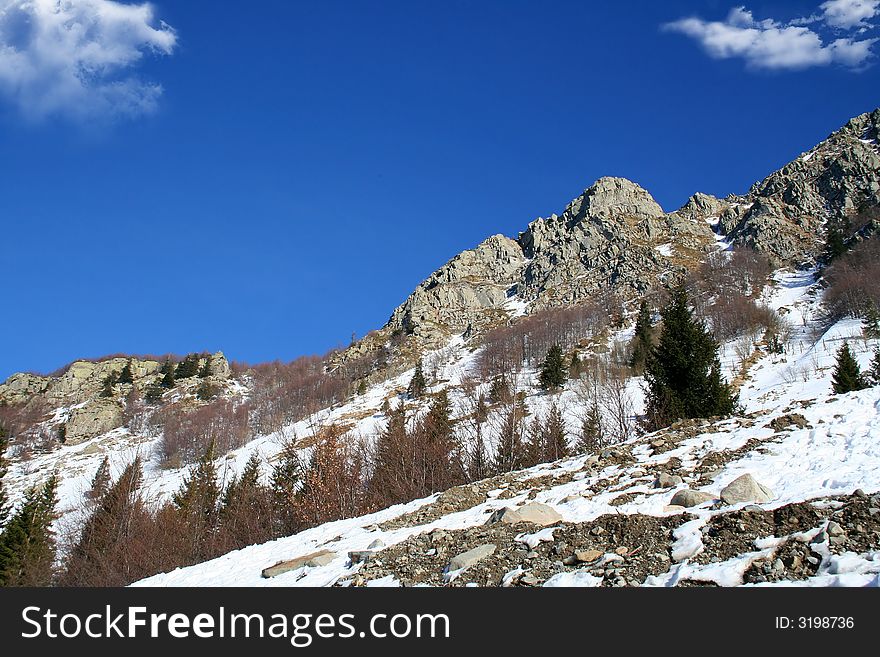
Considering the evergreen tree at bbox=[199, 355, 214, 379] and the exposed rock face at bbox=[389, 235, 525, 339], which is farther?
the exposed rock face at bbox=[389, 235, 525, 339]

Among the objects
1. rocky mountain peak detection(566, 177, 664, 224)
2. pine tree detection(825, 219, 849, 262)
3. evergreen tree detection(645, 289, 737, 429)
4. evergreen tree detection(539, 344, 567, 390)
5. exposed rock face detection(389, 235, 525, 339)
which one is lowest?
evergreen tree detection(645, 289, 737, 429)

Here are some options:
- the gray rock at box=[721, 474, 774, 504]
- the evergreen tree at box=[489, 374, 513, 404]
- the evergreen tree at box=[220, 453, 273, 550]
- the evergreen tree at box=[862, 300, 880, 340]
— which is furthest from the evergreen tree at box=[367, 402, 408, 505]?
the evergreen tree at box=[862, 300, 880, 340]

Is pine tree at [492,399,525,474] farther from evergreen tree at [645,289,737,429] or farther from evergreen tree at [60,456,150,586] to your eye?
evergreen tree at [60,456,150,586]

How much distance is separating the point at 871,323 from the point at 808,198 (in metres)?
105

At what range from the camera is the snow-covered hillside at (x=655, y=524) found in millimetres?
6715

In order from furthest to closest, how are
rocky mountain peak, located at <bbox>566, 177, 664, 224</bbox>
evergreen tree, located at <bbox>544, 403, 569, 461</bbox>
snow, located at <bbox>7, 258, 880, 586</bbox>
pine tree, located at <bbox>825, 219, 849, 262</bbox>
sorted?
rocky mountain peak, located at <bbox>566, 177, 664, 224</bbox> < pine tree, located at <bbox>825, 219, 849, 262</bbox> < evergreen tree, located at <bbox>544, 403, 569, 461</bbox> < snow, located at <bbox>7, 258, 880, 586</bbox>

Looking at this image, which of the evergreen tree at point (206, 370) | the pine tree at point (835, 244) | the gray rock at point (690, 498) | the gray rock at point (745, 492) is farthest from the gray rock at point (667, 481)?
the evergreen tree at point (206, 370)

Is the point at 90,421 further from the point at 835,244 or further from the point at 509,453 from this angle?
the point at 835,244

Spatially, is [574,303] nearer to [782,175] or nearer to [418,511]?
[782,175]

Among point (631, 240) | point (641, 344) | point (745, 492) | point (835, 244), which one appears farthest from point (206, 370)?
point (835, 244)

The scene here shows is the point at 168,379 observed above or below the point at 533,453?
above

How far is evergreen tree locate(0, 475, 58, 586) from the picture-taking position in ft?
97.6

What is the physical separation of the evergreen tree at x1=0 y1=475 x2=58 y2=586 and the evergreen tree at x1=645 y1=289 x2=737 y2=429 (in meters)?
37.2

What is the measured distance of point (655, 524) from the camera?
8812 mm
